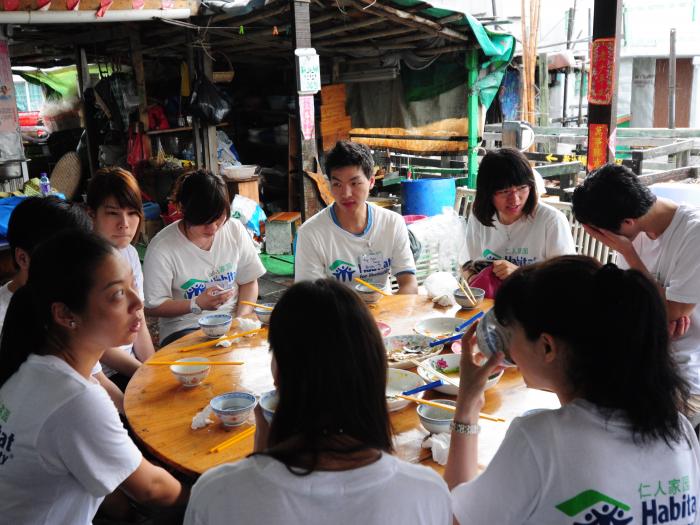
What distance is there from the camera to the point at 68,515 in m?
1.82

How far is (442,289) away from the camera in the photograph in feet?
11.8

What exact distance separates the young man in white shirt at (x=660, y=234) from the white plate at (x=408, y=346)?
945 millimetres

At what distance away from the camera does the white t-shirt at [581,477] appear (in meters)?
1.38

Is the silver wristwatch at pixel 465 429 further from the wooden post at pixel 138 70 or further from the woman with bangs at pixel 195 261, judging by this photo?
the wooden post at pixel 138 70

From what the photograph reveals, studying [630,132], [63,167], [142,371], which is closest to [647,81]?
[630,132]

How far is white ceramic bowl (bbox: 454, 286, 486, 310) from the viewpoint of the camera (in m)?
3.34

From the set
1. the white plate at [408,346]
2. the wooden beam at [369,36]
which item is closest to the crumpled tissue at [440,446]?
the white plate at [408,346]

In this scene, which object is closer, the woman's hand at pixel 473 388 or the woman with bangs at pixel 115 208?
the woman's hand at pixel 473 388

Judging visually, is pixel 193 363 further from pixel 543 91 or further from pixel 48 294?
pixel 543 91

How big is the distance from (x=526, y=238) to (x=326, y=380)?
9.40 feet

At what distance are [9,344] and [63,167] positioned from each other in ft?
34.9

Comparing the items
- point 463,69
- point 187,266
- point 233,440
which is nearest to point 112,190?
point 187,266

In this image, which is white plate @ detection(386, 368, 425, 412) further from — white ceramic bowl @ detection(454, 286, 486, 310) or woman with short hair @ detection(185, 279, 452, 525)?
woman with short hair @ detection(185, 279, 452, 525)

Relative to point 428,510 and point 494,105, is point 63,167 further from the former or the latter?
point 428,510
